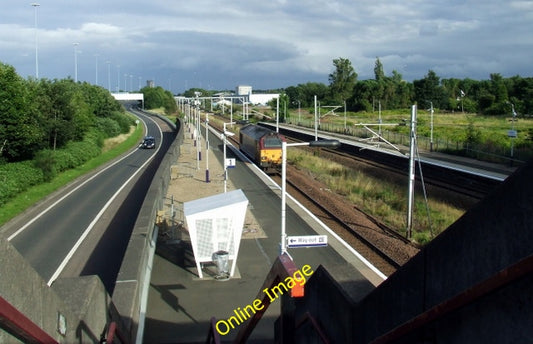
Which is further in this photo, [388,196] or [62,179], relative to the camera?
[62,179]

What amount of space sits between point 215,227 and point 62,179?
1079 inches

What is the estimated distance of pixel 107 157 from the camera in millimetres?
54750

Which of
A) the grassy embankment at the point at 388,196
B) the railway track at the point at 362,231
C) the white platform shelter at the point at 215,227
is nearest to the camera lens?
the white platform shelter at the point at 215,227

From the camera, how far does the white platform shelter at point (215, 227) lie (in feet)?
47.5

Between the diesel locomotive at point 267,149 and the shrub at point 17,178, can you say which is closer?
the shrub at point 17,178

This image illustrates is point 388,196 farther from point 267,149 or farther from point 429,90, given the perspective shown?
point 429,90

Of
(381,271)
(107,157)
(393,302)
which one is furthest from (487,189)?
(107,157)

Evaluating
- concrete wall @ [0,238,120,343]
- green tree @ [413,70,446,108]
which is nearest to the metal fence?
green tree @ [413,70,446,108]

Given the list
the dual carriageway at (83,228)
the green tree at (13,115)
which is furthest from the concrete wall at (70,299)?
the green tree at (13,115)

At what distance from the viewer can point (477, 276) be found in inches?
130

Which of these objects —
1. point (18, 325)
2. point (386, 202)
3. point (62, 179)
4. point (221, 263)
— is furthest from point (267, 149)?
point (18, 325)

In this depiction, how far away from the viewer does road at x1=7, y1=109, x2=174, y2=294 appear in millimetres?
17969

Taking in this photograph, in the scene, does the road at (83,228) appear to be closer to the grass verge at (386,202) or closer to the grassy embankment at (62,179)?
the grassy embankment at (62,179)

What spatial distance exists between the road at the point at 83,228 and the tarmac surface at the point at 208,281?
2.10 meters
